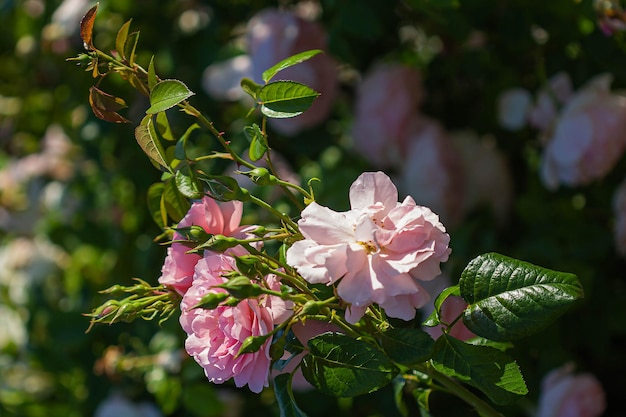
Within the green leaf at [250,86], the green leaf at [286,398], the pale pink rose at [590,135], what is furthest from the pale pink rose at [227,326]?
the pale pink rose at [590,135]

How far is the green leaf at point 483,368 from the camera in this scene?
1.62 ft

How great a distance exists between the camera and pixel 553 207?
1176 millimetres

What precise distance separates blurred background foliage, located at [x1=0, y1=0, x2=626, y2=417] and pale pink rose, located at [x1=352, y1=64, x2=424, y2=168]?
0.05m

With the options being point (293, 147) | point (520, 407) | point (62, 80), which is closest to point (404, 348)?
point (520, 407)

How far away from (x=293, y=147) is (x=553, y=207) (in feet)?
1.32

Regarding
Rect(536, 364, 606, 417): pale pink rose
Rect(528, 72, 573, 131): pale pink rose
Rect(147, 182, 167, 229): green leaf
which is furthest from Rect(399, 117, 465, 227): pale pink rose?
Rect(147, 182, 167, 229): green leaf

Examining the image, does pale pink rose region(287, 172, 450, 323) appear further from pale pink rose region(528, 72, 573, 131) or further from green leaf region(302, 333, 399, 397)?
pale pink rose region(528, 72, 573, 131)

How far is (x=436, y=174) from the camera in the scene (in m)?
1.19

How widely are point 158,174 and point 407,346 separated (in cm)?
101

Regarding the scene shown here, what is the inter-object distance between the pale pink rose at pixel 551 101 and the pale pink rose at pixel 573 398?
0.34 meters

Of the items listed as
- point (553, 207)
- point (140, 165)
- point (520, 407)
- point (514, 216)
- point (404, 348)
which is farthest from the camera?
point (140, 165)

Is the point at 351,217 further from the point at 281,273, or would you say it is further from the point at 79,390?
the point at 79,390

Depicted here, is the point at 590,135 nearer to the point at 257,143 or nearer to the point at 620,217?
the point at 620,217

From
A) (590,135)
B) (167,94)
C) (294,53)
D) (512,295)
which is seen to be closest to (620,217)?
(590,135)
